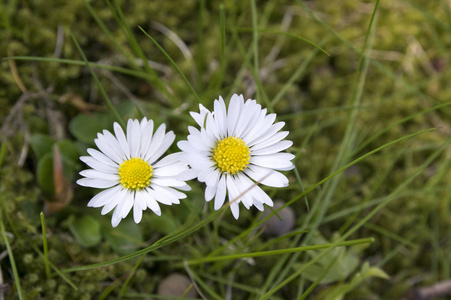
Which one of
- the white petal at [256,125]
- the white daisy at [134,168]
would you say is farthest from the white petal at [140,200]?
the white petal at [256,125]

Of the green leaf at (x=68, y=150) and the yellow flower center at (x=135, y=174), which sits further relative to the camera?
the green leaf at (x=68, y=150)

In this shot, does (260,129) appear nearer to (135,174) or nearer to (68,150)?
(135,174)

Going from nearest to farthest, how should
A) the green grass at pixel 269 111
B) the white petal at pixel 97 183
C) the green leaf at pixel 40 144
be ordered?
the white petal at pixel 97 183
the green grass at pixel 269 111
the green leaf at pixel 40 144

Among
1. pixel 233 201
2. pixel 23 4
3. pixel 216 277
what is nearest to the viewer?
pixel 233 201

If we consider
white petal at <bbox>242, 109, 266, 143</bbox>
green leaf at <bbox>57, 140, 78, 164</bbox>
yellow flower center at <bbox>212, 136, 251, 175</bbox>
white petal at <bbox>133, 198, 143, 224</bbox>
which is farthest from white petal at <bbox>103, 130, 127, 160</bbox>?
green leaf at <bbox>57, 140, 78, 164</bbox>

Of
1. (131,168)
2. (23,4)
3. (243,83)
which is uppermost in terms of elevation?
(23,4)

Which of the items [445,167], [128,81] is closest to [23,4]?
[128,81]

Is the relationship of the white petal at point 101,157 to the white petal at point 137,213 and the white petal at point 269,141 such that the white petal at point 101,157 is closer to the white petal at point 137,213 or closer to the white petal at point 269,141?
the white petal at point 137,213

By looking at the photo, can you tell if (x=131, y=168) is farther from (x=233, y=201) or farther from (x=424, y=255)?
(x=424, y=255)

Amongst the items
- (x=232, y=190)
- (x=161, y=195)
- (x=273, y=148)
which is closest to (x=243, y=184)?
(x=232, y=190)
